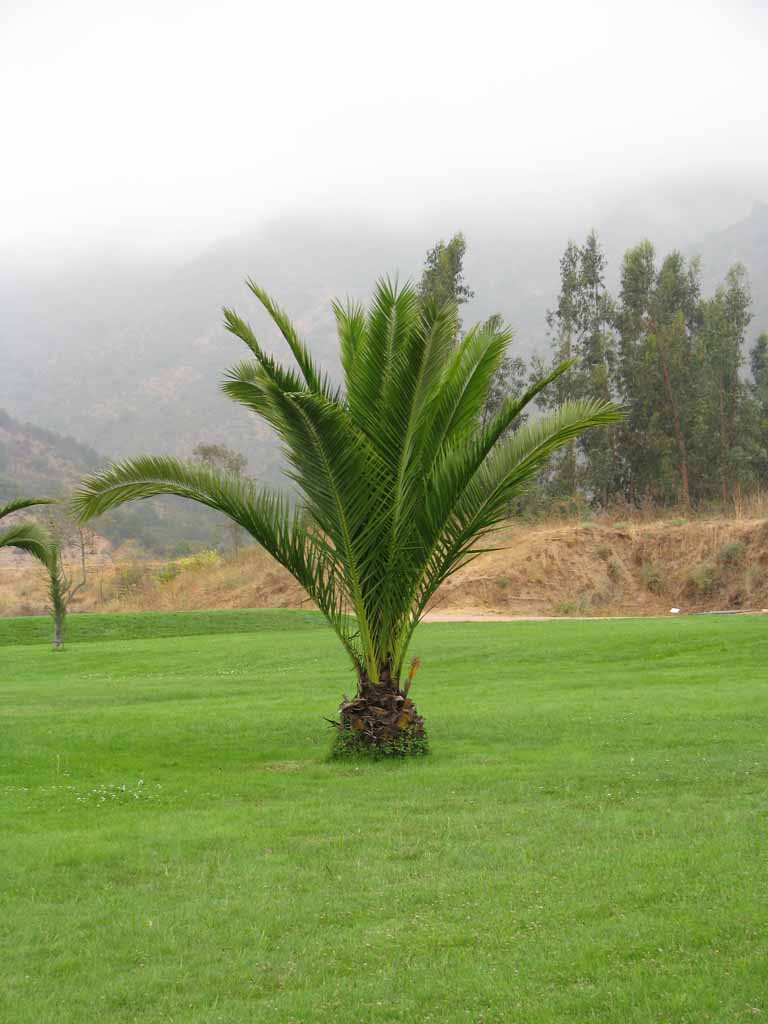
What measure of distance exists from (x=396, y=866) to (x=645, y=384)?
143 feet

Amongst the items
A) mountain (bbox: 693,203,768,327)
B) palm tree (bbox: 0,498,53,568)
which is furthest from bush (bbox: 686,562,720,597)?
mountain (bbox: 693,203,768,327)

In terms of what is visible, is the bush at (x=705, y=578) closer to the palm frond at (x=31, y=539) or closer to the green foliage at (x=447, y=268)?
the green foliage at (x=447, y=268)

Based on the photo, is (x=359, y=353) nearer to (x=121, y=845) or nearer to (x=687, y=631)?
(x=121, y=845)

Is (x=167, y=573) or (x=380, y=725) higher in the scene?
(x=167, y=573)

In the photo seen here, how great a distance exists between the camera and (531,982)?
486cm

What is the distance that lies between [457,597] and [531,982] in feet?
114

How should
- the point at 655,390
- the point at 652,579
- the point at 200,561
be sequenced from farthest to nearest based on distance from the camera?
the point at 200,561 < the point at 655,390 < the point at 652,579

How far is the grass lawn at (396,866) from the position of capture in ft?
15.9

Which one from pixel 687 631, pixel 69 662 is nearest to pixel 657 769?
pixel 687 631

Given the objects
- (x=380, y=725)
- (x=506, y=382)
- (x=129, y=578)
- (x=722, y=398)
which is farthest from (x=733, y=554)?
(x=129, y=578)

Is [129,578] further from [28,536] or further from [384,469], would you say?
[384,469]

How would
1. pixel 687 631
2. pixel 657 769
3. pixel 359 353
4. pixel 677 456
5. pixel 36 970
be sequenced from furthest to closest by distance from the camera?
pixel 677 456 → pixel 687 631 → pixel 359 353 → pixel 657 769 → pixel 36 970

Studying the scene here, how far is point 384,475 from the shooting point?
435 inches

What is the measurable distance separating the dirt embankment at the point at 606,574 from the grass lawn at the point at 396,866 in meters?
22.0
